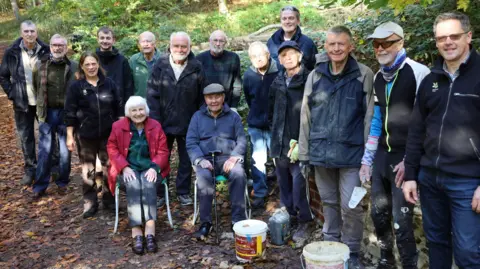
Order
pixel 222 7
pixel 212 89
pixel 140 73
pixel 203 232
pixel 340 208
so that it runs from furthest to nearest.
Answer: pixel 222 7 → pixel 140 73 → pixel 212 89 → pixel 203 232 → pixel 340 208

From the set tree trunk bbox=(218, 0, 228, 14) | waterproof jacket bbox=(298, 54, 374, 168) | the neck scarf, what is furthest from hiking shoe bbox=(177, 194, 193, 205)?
tree trunk bbox=(218, 0, 228, 14)

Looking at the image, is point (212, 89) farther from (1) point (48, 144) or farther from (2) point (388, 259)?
(1) point (48, 144)

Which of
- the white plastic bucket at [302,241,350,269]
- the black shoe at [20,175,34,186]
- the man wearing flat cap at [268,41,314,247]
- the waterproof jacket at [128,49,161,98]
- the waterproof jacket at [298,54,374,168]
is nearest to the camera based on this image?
the white plastic bucket at [302,241,350,269]

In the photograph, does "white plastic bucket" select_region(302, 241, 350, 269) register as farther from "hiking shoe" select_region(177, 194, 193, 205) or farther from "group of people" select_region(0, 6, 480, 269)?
"hiking shoe" select_region(177, 194, 193, 205)

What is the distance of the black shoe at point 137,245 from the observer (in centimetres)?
480


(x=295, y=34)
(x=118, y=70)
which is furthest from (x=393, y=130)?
(x=118, y=70)

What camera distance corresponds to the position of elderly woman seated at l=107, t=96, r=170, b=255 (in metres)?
5.08

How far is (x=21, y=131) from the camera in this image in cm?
683

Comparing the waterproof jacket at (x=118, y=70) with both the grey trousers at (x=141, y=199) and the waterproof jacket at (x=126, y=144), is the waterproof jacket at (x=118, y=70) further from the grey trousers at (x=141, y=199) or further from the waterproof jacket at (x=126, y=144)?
the grey trousers at (x=141, y=199)

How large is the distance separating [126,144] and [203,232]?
1376mm

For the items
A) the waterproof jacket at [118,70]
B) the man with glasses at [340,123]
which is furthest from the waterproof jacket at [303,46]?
the waterproof jacket at [118,70]

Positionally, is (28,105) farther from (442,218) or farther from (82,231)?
(442,218)

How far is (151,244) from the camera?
4855mm

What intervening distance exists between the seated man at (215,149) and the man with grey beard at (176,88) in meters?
0.35
